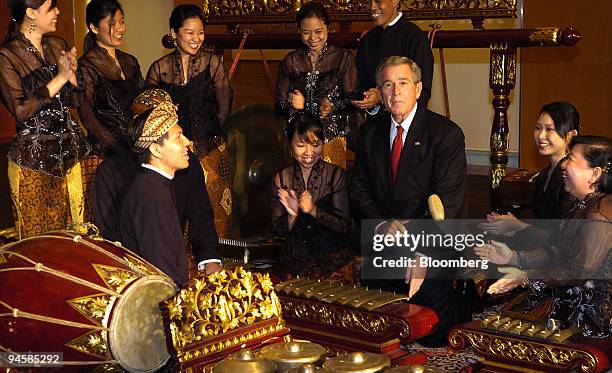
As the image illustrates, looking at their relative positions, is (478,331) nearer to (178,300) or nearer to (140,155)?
(178,300)

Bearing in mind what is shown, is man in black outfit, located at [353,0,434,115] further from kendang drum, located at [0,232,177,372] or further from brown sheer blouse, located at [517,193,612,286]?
kendang drum, located at [0,232,177,372]

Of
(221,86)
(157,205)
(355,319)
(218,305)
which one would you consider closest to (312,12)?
(221,86)

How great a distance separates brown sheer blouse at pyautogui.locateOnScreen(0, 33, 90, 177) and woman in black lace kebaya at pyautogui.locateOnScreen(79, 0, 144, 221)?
223 mm

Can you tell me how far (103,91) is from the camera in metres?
4.39

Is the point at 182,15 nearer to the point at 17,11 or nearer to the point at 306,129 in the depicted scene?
the point at 17,11

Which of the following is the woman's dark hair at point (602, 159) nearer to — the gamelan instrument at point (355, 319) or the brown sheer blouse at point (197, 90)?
the gamelan instrument at point (355, 319)

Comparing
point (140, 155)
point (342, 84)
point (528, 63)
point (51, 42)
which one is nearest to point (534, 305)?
point (140, 155)

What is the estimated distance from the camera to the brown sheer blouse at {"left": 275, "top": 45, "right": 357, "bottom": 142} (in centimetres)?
453

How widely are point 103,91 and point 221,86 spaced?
0.59 metres

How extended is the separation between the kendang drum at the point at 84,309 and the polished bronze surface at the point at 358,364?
1.80 ft

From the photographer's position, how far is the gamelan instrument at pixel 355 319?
2.82 meters

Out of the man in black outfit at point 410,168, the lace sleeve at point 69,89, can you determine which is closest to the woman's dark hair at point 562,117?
the man in black outfit at point 410,168

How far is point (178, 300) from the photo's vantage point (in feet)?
7.85

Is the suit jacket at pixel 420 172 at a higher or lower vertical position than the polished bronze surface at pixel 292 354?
higher
